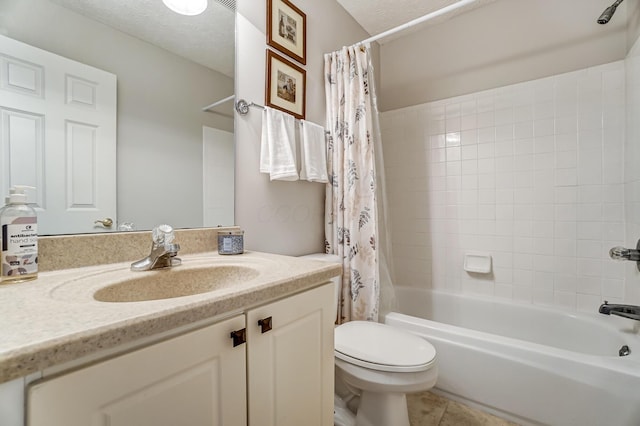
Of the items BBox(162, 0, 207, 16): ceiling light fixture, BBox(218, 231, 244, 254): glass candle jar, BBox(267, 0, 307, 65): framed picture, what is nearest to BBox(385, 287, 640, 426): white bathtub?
BBox(218, 231, 244, 254): glass candle jar

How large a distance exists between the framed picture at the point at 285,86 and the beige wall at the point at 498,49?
43.6 inches

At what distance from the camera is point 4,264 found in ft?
2.06

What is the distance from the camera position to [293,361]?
708mm

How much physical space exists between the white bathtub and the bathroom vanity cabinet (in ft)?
2.78

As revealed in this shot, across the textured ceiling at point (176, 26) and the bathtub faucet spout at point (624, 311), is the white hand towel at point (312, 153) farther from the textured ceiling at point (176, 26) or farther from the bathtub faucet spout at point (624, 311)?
the bathtub faucet spout at point (624, 311)

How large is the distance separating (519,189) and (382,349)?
4.77 feet

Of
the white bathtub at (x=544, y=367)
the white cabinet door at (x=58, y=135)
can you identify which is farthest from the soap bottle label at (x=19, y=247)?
the white bathtub at (x=544, y=367)

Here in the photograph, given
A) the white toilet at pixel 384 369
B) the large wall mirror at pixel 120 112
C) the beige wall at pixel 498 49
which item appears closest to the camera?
the large wall mirror at pixel 120 112

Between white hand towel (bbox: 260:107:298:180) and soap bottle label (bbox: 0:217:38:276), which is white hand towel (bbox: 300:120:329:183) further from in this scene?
soap bottle label (bbox: 0:217:38:276)

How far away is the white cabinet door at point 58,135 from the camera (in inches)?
28.4

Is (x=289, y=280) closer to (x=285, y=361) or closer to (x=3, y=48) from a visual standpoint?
(x=285, y=361)

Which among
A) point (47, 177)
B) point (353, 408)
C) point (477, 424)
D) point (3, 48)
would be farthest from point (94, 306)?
A: point (477, 424)

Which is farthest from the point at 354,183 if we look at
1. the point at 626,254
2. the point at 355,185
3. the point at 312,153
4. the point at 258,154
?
the point at 626,254

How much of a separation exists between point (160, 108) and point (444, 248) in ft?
6.51
